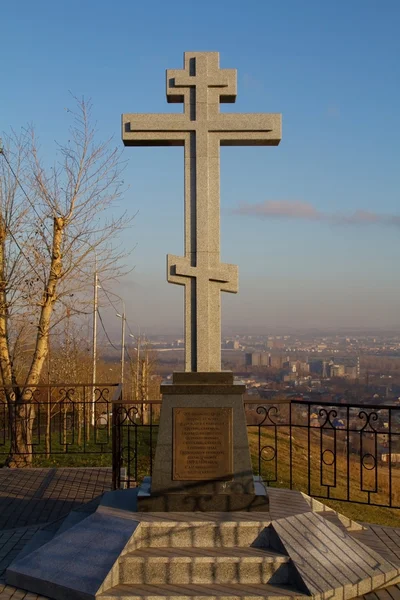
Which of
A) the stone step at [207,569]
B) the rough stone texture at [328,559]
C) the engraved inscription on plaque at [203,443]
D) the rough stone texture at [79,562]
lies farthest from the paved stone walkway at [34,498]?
the rough stone texture at [328,559]

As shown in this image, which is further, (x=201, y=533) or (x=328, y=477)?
(x=328, y=477)

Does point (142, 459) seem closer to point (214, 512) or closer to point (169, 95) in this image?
point (214, 512)

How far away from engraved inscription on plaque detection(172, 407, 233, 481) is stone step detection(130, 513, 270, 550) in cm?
47

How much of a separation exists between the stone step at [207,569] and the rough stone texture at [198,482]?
2.38ft

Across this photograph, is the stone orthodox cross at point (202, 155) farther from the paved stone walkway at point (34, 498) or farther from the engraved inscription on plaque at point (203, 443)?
the paved stone walkway at point (34, 498)

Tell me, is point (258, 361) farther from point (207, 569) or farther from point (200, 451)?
point (207, 569)

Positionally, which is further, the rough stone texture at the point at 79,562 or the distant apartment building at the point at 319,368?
the distant apartment building at the point at 319,368

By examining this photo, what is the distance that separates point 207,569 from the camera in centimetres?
507

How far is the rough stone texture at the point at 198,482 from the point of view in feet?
18.8

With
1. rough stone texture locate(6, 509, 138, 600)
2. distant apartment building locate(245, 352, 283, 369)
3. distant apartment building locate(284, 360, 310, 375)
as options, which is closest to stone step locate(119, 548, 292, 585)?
rough stone texture locate(6, 509, 138, 600)

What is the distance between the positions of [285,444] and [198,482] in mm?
11655

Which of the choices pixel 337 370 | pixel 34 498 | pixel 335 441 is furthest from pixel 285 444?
pixel 335 441

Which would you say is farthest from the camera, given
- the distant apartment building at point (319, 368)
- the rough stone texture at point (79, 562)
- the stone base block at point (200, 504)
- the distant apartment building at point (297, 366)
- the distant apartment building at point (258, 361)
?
the distant apartment building at point (297, 366)

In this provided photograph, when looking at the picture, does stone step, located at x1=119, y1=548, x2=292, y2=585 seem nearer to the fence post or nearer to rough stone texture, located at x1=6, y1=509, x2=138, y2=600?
rough stone texture, located at x1=6, y1=509, x2=138, y2=600
